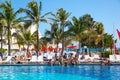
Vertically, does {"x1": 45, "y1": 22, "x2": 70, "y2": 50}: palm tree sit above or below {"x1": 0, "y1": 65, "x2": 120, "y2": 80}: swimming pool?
above

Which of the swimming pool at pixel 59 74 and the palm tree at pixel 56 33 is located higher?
the palm tree at pixel 56 33

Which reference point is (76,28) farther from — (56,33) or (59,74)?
(59,74)

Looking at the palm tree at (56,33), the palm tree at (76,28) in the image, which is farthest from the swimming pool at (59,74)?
the palm tree at (56,33)

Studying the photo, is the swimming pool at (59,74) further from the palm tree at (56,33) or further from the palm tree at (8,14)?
the palm tree at (56,33)

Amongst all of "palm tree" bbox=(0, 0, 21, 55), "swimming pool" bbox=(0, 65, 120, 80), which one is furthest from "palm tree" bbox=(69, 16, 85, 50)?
"swimming pool" bbox=(0, 65, 120, 80)

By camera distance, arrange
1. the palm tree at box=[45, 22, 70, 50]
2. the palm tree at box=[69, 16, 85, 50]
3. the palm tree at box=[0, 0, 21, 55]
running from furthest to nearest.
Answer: the palm tree at box=[45, 22, 70, 50] → the palm tree at box=[69, 16, 85, 50] → the palm tree at box=[0, 0, 21, 55]

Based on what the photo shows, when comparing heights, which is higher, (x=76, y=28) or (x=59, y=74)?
(x=76, y=28)

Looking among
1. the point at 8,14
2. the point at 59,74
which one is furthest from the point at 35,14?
the point at 59,74

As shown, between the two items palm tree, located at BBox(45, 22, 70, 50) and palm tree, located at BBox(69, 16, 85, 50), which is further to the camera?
palm tree, located at BBox(45, 22, 70, 50)


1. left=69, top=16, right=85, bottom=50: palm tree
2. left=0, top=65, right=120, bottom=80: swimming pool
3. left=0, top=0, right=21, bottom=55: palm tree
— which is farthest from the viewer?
left=69, top=16, right=85, bottom=50: palm tree

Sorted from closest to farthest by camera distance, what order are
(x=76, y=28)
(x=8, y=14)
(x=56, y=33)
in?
(x=8, y=14) → (x=76, y=28) → (x=56, y=33)

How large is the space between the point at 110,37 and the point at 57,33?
2393 centimetres

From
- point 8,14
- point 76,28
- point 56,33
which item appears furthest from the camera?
point 56,33

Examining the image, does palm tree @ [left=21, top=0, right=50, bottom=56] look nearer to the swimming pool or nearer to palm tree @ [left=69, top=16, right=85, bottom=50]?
palm tree @ [left=69, top=16, right=85, bottom=50]
